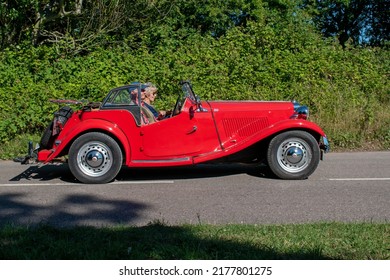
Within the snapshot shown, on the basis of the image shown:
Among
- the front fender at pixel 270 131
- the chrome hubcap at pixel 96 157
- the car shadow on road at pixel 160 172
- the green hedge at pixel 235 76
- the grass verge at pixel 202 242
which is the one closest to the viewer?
the grass verge at pixel 202 242

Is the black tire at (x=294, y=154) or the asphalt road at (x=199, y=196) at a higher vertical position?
the black tire at (x=294, y=154)

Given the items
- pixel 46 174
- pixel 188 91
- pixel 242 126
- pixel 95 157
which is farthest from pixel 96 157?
pixel 242 126

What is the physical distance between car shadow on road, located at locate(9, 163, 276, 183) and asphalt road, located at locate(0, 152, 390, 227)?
0.6 inches

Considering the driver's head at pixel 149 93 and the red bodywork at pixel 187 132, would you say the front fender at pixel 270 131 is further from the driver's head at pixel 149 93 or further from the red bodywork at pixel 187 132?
the driver's head at pixel 149 93

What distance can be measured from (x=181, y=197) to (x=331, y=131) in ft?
20.7

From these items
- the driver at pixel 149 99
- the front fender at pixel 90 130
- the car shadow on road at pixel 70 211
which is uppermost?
the driver at pixel 149 99

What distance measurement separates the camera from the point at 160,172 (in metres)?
9.48

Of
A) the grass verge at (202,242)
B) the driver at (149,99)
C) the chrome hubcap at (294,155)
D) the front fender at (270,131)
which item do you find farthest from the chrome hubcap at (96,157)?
the grass verge at (202,242)

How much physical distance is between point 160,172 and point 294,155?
92.8 inches

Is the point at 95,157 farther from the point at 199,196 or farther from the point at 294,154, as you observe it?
the point at 294,154

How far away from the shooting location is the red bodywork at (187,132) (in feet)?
27.5

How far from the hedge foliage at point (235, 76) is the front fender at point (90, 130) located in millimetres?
4336

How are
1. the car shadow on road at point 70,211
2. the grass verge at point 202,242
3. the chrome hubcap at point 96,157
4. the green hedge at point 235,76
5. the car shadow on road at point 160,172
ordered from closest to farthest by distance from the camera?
the grass verge at point 202,242
the car shadow on road at point 70,211
the chrome hubcap at point 96,157
the car shadow on road at point 160,172
the green hedge at point 235,76

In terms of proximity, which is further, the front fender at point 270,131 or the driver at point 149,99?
the driver at point 149,99
